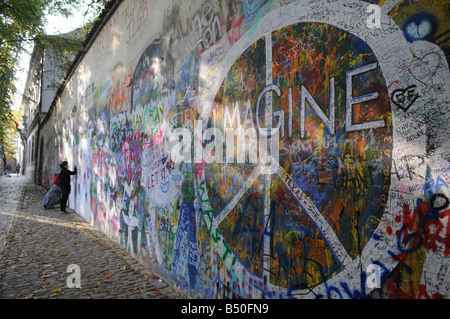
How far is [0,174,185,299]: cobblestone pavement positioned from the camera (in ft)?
12.0

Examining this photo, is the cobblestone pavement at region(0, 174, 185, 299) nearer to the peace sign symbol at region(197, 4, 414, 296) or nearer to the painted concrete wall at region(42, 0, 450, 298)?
the painted concrete wall at region(42, 0, 450, 298)

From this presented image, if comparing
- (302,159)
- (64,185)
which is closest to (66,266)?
(302,159)

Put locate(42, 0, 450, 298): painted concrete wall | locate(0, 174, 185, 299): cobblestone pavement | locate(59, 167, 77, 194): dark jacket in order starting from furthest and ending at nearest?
1. locate(59, 167, 77, 194): dark jacket
2. locate(0, 174, 185, 299): cobblestone pavement
3. locate(42, 0, 450, 298): painted concrete wall

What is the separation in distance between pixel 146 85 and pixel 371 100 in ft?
12.9

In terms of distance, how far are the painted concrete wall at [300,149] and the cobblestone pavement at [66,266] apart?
1.15 ft

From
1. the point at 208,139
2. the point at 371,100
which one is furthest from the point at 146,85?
the point at 371,100

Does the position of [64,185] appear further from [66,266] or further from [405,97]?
[405,97]

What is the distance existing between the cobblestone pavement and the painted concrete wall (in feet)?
1.15

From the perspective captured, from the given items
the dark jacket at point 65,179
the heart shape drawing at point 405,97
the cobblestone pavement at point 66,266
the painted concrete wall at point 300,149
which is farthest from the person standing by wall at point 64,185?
the heart shape drawing at point 405,97

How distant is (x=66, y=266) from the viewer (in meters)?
4.61

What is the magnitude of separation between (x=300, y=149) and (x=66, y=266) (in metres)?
4.26

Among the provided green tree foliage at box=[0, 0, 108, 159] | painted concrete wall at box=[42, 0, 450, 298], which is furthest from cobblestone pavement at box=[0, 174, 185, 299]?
green tree foliage at box=[0, 0, 108, 159]

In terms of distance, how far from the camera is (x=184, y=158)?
3.74 meters

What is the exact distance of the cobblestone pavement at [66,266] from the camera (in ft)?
12.0
